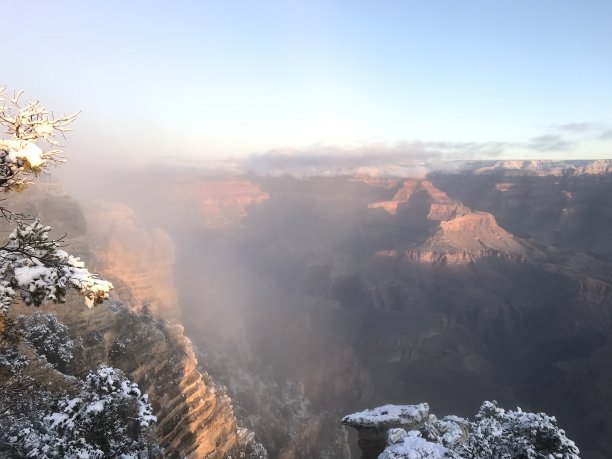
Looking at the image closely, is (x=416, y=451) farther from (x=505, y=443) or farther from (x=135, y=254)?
(x=135, y=254)

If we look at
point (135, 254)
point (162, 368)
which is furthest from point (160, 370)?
point (135, 254)

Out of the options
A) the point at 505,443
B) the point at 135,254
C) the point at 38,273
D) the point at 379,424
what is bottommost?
the point at 135,254

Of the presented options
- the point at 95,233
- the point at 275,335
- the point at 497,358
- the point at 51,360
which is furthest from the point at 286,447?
the point at 497,358

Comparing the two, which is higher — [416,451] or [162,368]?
[416,451]

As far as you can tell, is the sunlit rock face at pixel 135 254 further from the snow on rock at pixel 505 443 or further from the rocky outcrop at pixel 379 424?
the snow on rock at pixel 505 443

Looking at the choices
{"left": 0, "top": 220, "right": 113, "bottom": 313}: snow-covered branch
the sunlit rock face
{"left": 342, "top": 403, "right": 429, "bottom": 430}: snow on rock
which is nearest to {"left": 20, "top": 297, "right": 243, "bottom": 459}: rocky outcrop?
{"left": 342, "top": 403, "right": 429, "bottom": 430}: snow on rock

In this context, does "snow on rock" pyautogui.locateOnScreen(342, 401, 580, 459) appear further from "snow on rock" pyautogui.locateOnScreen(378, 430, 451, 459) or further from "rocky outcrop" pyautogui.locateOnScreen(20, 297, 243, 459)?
"rocky outcrop" pyautogui.locateOnScreen(20, 297, 243, 459)

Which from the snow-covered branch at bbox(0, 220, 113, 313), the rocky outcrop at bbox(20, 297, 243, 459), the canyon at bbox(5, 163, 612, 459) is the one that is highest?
the snow-covered branch at bbox(0, 220, 113, 313)

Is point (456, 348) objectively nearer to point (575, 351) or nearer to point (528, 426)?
point (575, 351)
